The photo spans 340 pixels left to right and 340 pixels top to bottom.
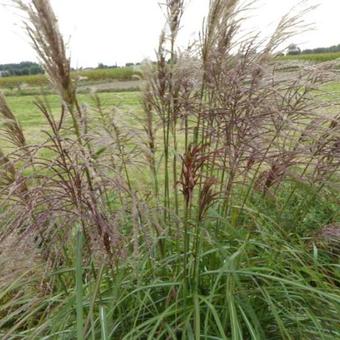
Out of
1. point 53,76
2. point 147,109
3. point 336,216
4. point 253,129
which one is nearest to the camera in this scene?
point 53,76

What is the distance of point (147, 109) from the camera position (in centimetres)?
179

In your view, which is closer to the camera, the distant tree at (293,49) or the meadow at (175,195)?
the meadow at (175,195)

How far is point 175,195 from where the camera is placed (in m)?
1.88

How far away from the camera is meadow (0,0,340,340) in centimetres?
131

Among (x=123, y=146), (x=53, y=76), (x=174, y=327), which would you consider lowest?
(x=174, y=327)

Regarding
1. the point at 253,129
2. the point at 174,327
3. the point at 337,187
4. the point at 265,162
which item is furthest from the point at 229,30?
the point at 174,327

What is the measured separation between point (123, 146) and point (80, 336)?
0.71 m

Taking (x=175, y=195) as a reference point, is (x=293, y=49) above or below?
above

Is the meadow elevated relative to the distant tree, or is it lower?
lower

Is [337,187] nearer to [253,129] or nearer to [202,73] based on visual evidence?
[253,129]

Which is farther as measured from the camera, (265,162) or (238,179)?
(238,179)

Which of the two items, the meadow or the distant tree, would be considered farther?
the distant tree

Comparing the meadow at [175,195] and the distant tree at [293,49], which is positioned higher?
the distant tree at [293,49]

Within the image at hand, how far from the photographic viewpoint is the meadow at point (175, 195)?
4.29ft
